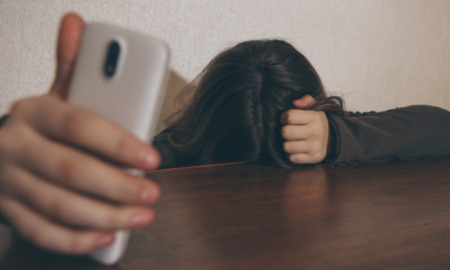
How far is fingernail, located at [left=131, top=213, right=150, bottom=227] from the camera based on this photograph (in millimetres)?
183

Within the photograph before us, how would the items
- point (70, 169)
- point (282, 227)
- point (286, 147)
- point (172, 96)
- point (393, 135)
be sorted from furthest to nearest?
1. point (172, 96)
2. point (393, 135)
3. point (286, 147)
4. point (282, 227)
5. point (70, 169)

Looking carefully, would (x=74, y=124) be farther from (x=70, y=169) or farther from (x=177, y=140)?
(x=177, y=140)

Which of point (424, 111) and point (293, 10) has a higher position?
point (293, 10)

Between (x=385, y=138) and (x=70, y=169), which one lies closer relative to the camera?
(x=70, y=169)

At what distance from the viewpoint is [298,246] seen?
0.26 m

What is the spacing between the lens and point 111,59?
221 mm

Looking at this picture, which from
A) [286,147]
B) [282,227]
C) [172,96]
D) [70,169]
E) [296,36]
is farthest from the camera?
[296,36]

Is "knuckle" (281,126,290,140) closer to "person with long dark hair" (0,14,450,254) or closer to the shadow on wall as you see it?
"person with long dark hair" (0,14,450,254)

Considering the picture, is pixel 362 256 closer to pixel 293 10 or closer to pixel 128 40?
pixel 128 40

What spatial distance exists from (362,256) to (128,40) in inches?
9.7

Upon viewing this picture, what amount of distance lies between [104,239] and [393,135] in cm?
67

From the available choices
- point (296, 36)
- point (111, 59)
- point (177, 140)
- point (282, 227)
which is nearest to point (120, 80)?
point (111, 59)

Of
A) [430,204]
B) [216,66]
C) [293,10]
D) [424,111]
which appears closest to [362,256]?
[430,204]

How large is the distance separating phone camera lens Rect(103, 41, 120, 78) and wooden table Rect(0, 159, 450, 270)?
0.14 meters
